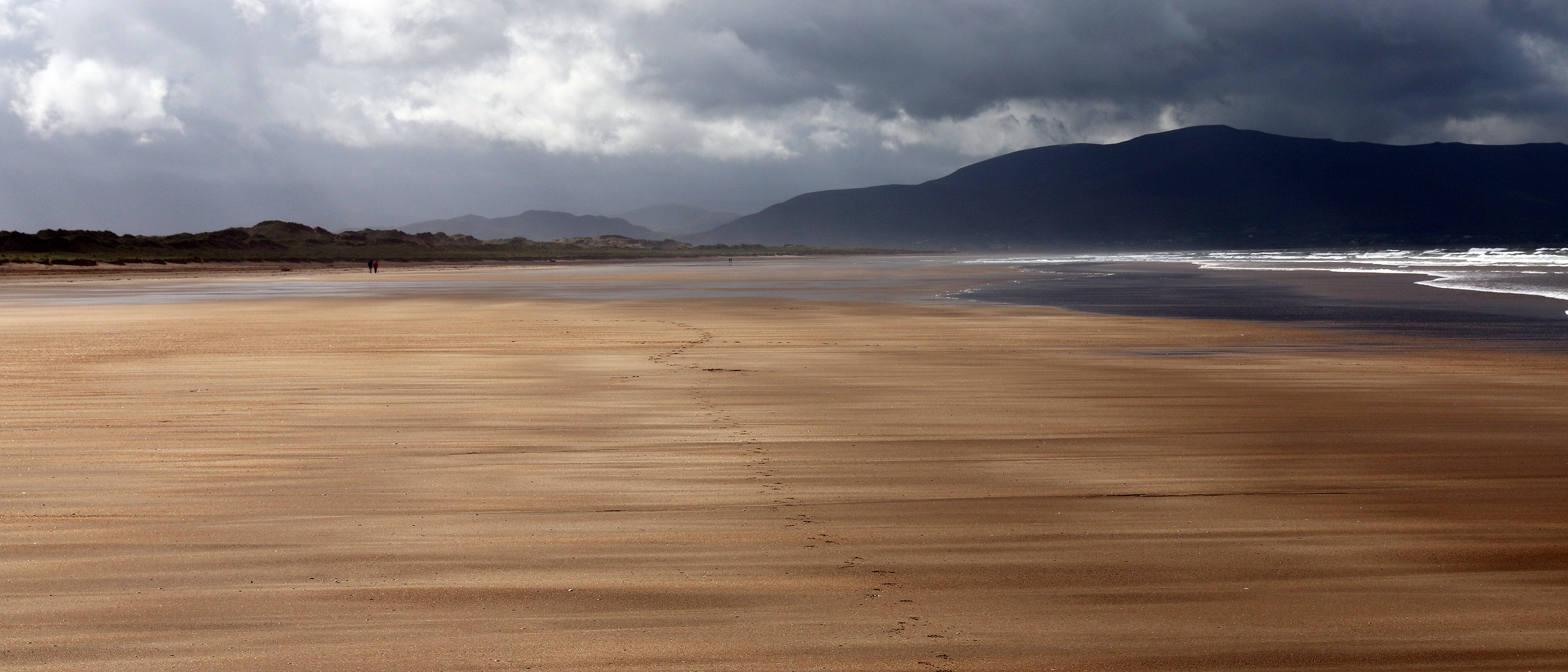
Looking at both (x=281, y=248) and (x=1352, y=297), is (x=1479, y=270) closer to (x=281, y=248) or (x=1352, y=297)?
(x=1352, y=297)

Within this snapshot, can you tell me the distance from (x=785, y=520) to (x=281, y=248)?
91.0 meters

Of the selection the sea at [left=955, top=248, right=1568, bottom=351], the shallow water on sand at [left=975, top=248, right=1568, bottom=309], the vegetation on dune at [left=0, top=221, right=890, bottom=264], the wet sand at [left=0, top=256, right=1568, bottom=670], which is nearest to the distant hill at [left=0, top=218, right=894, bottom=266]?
the vegetation on dune at [left=0, top=221, right=890, bottom=264]

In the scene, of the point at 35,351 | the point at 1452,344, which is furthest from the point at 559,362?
the point at 1452,344

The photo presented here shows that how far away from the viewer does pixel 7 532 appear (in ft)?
13.8

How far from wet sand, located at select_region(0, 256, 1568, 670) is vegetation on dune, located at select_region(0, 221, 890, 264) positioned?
5894 cm

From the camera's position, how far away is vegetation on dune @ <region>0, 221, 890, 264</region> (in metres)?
65.0

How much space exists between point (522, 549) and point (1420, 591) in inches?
130

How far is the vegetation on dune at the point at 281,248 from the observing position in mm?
65000

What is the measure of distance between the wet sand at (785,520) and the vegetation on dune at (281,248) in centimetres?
5894

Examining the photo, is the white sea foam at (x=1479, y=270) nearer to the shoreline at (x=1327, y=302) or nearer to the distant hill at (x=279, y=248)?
the shoreline at (x=1327, y=302)

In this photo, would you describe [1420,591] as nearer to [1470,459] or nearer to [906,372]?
[1470,459]

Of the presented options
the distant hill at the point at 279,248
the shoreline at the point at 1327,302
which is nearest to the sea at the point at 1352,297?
the shoreline at the point at 1327,302

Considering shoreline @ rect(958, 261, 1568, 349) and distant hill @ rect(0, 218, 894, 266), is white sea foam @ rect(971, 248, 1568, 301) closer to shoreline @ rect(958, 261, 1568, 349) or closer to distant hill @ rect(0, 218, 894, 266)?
shoreline @ rect(958, 261, 1568, 349)

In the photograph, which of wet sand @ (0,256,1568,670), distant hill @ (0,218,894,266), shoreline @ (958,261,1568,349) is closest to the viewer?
wet sand @ (0,256,1568,670)
